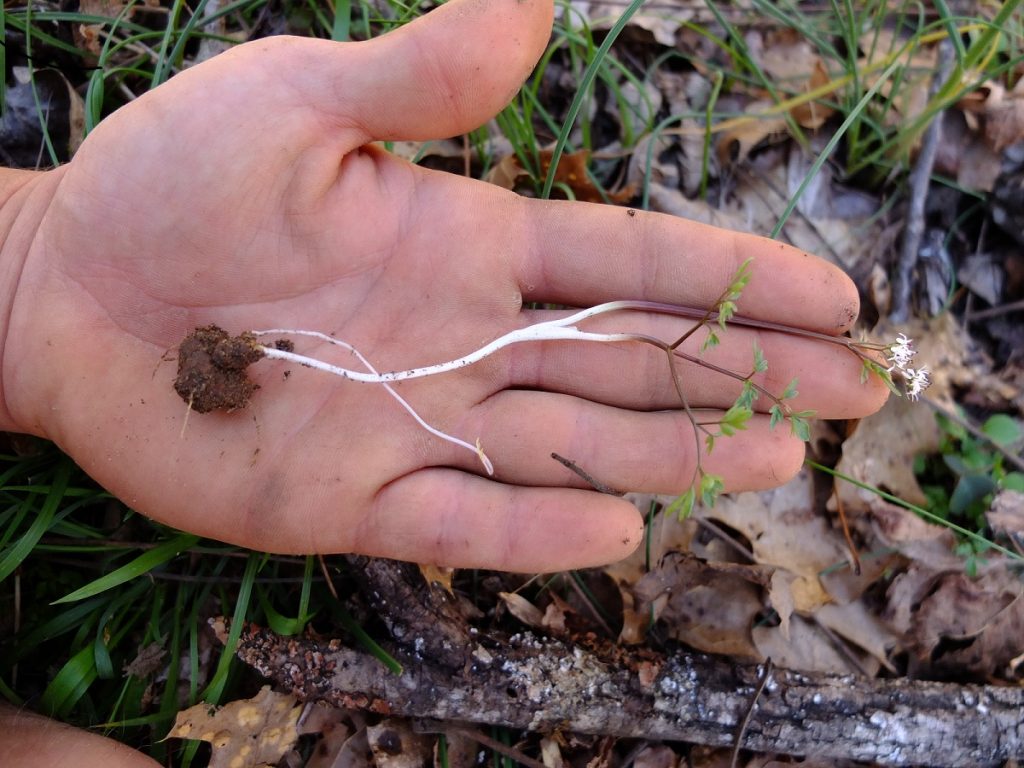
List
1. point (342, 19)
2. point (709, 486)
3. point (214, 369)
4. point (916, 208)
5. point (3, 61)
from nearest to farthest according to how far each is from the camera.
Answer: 1. point (709, 486)
2. point (214, 369)
3. point (3, 61)
4. point (342, 19)
5. point (916, 208)

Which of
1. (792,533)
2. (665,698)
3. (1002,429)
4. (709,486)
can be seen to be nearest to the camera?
(709,486)

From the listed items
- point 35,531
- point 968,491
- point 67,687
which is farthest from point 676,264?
point 67,687

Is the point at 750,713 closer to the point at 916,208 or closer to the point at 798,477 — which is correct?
the point at 798,477

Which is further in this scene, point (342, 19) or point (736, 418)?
point (342, 19)

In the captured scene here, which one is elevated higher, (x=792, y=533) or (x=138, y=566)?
(x=138, y=566)

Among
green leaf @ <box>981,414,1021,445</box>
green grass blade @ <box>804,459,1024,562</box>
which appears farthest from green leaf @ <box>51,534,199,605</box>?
green leaf @ <box>981,414,1021,445</box>

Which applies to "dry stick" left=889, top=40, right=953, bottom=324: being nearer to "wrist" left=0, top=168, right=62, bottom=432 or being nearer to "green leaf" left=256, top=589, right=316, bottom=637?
"green leaf" left=256, top=589, right=316, bottom=637
